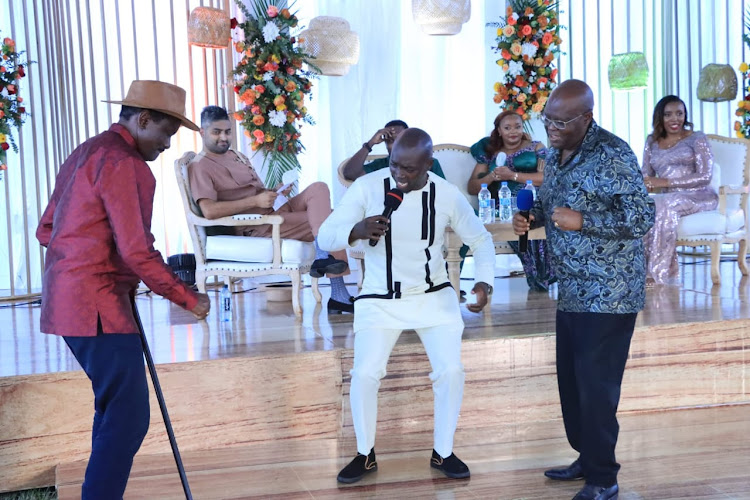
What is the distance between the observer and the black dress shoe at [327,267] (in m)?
4.84

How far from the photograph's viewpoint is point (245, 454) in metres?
3.62

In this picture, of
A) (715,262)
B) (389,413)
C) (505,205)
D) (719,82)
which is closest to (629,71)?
(719,82)

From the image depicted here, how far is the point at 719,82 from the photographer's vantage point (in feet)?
26.6

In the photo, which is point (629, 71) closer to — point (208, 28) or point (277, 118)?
point (277, 118)

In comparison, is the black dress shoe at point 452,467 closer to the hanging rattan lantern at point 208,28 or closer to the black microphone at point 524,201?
the black microphone at point 524,201

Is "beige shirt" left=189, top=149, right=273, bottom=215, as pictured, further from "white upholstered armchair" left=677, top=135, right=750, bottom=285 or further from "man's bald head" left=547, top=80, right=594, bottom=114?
"white upholstered armchair" left=677, top=135, right=750, bottom=285

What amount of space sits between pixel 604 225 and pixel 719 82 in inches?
238

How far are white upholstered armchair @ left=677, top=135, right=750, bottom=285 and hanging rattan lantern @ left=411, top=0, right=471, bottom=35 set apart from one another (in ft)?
7.18

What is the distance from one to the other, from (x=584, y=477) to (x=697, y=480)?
0.42 meters

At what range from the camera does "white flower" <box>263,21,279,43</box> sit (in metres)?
6.36

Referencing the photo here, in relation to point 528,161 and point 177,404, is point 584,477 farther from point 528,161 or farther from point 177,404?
point 528,161

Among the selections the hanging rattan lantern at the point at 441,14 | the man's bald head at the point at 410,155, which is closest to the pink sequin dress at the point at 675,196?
the hanging rattan lantern at the point at 441,14

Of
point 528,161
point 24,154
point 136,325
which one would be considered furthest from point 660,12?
point 136,325

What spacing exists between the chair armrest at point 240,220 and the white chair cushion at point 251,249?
0.11 m
